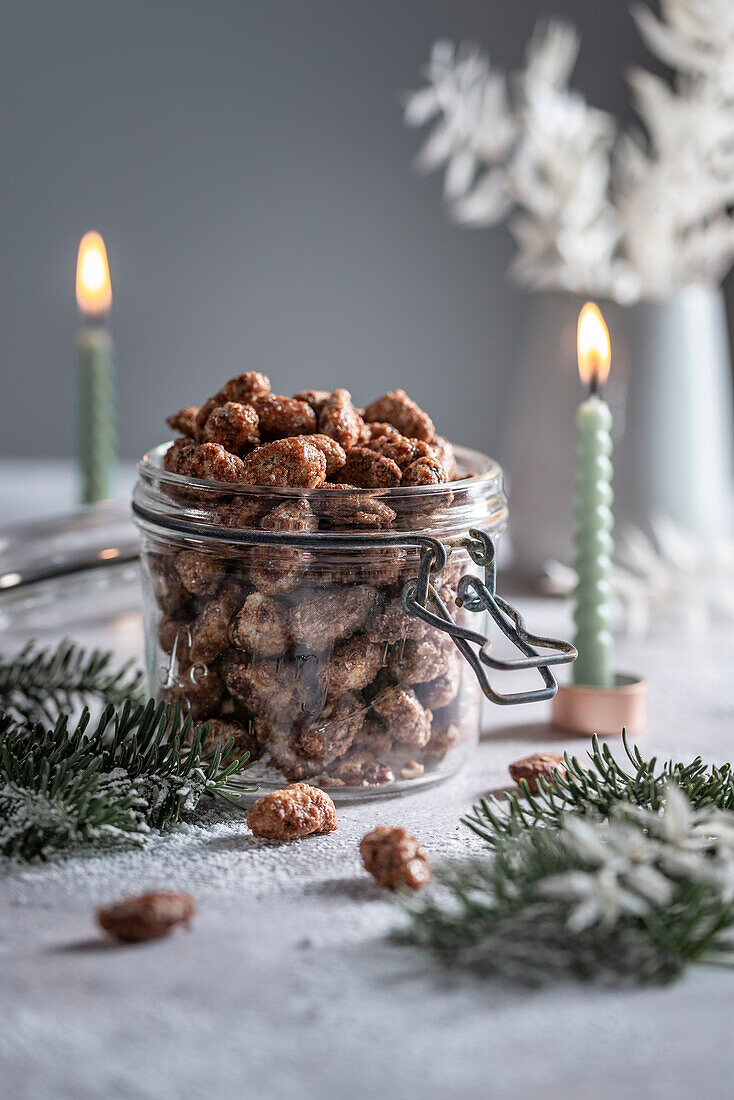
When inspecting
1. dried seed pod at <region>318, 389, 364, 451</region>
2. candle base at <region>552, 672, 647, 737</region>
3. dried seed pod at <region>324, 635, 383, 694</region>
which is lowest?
candle base at <region>552, 672, 647, 737</region>

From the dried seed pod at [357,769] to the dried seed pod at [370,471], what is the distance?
146 mm

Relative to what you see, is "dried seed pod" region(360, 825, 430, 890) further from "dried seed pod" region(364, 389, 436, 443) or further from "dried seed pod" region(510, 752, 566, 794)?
"dried seed pod" region(364, 389, 436, 443)

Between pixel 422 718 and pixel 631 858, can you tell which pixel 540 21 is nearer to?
pixel 422 718

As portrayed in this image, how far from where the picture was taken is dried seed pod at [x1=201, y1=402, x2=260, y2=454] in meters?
0.66

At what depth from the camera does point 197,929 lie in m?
0.51

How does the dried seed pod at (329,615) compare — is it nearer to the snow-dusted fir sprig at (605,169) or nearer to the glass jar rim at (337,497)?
the glass jar rim at (337,497)

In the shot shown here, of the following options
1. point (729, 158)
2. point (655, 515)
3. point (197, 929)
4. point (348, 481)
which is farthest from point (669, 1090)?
point (729, 158)

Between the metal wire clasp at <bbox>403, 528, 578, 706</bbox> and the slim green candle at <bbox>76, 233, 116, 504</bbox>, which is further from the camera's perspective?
Answer: the slim green candle at <bbox>76, 233, 116, 504</bbox>

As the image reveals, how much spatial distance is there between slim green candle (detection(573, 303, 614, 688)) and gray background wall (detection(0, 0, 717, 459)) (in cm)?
98

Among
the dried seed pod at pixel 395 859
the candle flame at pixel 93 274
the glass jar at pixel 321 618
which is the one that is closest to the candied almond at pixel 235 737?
the glass jar at pixel 321 618

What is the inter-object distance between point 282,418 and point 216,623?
13cm

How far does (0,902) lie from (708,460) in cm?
79

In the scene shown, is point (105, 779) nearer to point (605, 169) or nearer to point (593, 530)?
point (593, 530)

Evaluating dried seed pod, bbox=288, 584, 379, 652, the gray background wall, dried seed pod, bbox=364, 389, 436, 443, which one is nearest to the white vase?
dried seed pod, bbox=364, 389, 436, 443
